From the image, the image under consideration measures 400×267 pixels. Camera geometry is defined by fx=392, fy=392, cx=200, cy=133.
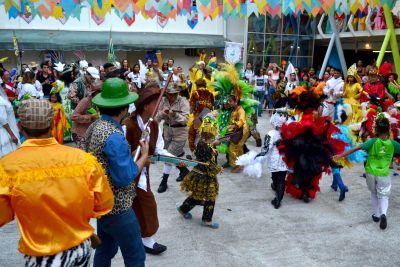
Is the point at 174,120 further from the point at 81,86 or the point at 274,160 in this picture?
the point at 274,160

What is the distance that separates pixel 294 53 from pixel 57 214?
900 inches

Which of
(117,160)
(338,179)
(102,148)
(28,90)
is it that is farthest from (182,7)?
(117,160)

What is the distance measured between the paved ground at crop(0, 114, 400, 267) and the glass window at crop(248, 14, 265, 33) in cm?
1714

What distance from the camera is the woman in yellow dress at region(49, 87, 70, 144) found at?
26.1 ft

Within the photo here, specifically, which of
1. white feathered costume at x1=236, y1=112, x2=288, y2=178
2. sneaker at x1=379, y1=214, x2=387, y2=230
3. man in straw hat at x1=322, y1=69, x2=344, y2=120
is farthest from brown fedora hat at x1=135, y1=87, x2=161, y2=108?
man in straw hat at x1=322, y1=69, x2=344, y2=120

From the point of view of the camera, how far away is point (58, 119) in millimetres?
8055

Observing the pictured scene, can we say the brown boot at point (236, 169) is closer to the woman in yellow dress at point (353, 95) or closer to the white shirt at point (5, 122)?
the woman in yellow dress at point (353, 95)

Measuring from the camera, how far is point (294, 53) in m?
23.4

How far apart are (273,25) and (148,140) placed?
2030cm

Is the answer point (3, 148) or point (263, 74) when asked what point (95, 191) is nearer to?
point (3, 148)

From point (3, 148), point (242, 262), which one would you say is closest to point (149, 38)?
point (3, 148)

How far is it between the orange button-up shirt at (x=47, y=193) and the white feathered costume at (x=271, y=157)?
3659 mm

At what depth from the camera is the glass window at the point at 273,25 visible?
72.4ft

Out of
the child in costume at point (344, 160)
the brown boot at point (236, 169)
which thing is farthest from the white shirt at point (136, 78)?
the child in costume at point (344, 160)
